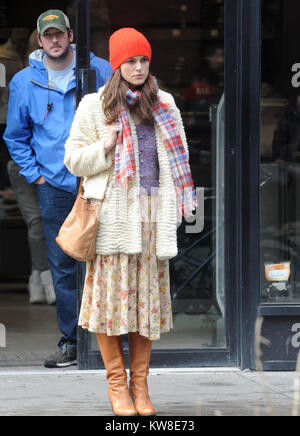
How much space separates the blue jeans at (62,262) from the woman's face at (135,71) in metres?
1.63

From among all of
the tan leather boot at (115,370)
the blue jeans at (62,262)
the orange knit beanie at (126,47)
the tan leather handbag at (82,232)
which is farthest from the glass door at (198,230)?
the tan leather handbag at (82,232)

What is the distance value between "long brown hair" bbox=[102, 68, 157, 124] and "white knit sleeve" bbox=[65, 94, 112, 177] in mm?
65

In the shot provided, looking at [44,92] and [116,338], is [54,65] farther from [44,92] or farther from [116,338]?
[116,338]

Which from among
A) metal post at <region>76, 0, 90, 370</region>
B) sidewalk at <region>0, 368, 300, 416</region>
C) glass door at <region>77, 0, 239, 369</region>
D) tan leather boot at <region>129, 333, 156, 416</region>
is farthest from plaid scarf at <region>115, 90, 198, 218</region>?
glass door at <region>77, 0, 239, 369</region>

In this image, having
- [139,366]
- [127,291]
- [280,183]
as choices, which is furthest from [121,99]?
[280,183]

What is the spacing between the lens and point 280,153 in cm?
619

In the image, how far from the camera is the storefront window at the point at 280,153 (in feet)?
20.1

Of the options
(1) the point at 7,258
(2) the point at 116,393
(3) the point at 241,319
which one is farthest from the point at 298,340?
(1) the point at 7,258

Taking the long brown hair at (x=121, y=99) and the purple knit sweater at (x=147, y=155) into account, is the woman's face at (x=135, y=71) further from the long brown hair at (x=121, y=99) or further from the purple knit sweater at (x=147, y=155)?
the purple knit sweater at (x=147, y=155)

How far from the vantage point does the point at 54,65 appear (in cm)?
615

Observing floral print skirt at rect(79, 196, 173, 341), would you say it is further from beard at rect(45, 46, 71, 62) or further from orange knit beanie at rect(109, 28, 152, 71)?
beard at rect(45, 46, 71, 62)

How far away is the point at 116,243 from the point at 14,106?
196cm

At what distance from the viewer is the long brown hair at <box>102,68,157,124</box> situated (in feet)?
15.1

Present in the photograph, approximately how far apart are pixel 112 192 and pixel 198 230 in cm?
178
